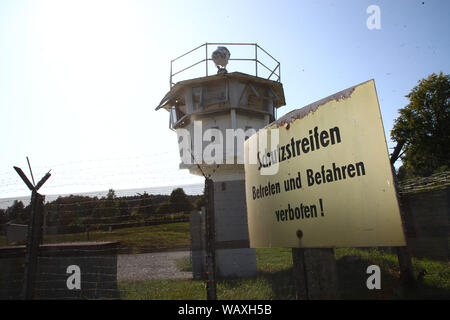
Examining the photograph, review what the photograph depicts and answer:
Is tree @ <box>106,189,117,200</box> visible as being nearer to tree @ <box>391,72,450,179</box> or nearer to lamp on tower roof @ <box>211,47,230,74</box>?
lamp on tower roof @ <box>211,47,230,74</box>

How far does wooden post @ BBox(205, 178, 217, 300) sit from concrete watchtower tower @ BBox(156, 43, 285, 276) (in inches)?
222

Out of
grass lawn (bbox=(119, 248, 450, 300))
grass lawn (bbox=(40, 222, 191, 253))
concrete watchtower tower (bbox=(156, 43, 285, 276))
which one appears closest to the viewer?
grass lawn (bbox=(40, 222, 191, 253))

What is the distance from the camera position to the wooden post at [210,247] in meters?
3.61

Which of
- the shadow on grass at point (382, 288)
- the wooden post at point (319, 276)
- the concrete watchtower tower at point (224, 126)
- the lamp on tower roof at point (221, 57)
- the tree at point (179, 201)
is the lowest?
the shadow on grass at point (382, 288)

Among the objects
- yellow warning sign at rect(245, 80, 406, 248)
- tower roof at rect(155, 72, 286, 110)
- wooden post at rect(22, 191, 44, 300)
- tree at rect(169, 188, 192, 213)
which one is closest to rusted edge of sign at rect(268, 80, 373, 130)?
yellow warning sign at rect(245, 80, 406, 248)

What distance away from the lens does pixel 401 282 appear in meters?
6.59

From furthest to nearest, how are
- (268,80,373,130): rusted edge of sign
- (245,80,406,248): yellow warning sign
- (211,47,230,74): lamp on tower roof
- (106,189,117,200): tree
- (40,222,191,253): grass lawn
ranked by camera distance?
(211,47,230,74): lamp on tower roof, (40,222,191,253): grass lawn, (106,189,117,200): tree, (268,80,373,130): rusted edge of sign, (245,80,406,248): yellow warning sign

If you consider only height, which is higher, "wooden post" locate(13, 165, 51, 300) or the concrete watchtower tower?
the concrete watchtower tower

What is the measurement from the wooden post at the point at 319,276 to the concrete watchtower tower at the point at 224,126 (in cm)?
659

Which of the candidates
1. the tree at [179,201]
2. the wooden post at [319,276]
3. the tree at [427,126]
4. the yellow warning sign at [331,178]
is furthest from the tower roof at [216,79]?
the tree at [427,126]

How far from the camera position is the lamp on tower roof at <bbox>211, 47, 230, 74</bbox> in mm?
11859

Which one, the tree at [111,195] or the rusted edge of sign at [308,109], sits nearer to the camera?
the rusted edge of sign at [308,109]

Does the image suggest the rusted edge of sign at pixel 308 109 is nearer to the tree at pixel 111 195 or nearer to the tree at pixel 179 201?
the tree at pixel 179 201
